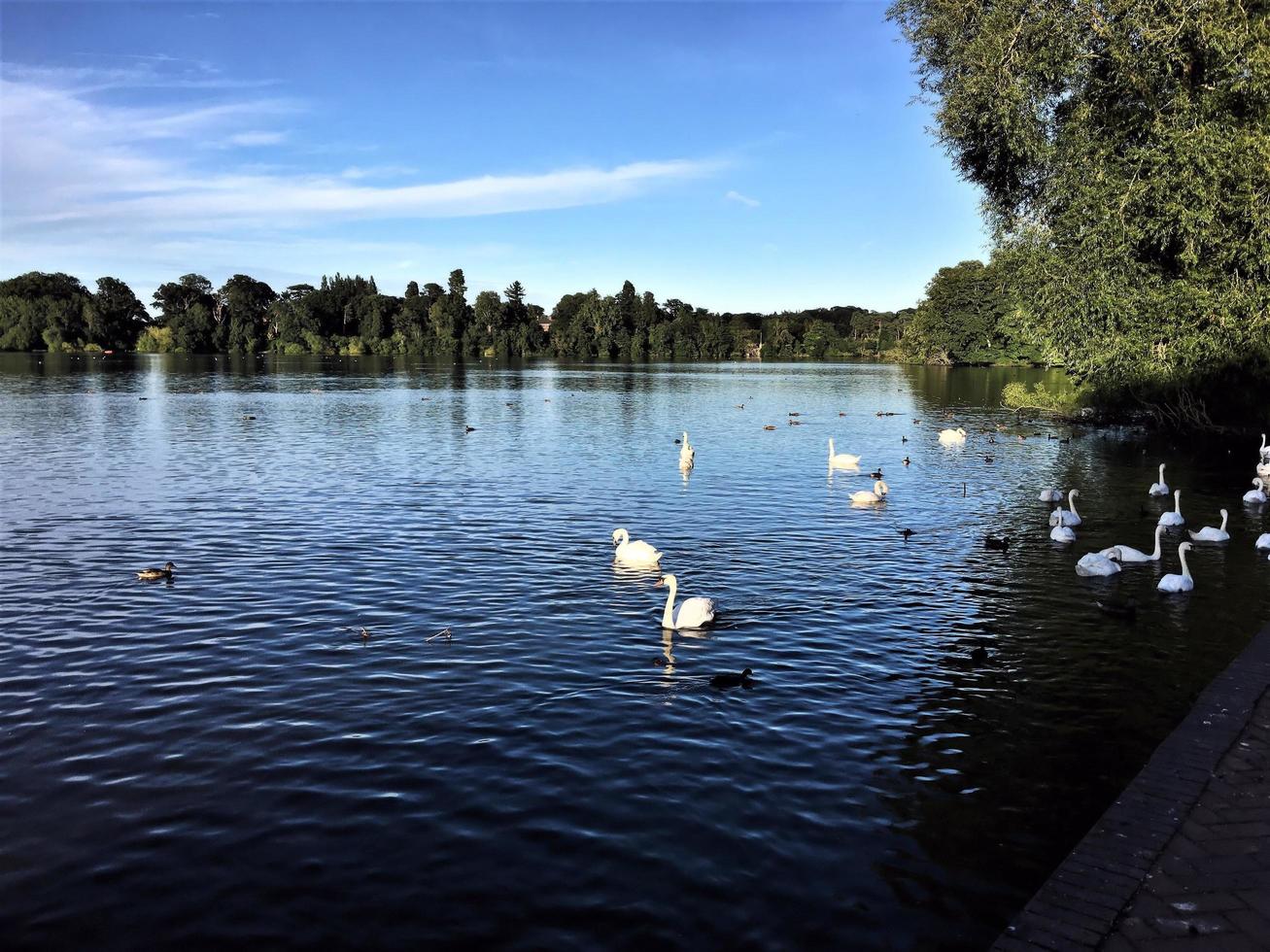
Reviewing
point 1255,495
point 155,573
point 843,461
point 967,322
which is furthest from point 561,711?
point 967,322

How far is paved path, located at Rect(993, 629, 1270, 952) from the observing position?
7195mm

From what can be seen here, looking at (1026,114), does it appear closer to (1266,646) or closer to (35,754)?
(1266,646)

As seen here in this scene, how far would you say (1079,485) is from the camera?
33.9 meters

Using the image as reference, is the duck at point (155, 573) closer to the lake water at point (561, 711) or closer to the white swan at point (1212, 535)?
the lake water at point (561, 711)

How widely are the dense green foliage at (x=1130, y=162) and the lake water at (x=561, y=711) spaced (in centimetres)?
977

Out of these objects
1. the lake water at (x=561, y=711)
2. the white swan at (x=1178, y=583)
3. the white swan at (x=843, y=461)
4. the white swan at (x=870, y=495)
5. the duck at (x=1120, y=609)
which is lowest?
the lake water at (x=561, y=711)

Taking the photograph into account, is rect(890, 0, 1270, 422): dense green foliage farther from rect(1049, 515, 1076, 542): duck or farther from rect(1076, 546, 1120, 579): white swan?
rect(1076, 546, 1120, 579): white swan

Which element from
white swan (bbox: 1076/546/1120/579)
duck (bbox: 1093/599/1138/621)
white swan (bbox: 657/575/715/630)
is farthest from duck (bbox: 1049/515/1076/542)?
white swan (bbox: 657/575/715/630)

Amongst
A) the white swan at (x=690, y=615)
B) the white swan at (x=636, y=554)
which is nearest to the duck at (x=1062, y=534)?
the white swan at (x=636, y=554)

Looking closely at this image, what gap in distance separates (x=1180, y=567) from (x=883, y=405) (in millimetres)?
57663

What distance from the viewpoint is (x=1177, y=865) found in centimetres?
815

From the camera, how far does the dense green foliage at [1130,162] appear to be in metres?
31.6

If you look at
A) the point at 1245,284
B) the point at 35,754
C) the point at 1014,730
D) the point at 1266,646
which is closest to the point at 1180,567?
the point at 1266,646

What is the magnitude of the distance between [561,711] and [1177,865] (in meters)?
7.56
